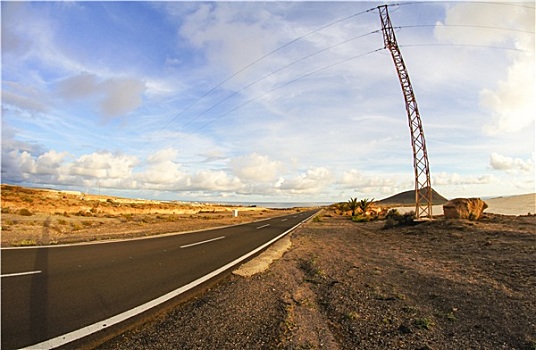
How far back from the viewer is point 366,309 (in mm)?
4945

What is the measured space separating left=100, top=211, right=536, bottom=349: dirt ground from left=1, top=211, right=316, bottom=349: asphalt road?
2.58 feet

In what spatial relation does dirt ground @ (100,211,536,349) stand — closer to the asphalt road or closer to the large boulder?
the asphalt road

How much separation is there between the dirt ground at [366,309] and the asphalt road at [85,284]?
786 millimetres

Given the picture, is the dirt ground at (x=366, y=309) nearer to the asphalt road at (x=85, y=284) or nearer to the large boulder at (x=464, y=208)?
the asphalt road at (x=85, y=284)

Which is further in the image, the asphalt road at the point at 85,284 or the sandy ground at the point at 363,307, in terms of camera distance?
the asphalt road at the point at 85,284

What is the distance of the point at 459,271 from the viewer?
23.7 feet

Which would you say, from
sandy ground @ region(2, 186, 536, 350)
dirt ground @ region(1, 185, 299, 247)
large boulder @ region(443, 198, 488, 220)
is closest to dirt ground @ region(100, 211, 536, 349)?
sandy ground @ region(2, 186, 536, 350)

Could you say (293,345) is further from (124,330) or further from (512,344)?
(512,344)

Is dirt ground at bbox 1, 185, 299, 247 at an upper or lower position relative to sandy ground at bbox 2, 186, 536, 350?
lower

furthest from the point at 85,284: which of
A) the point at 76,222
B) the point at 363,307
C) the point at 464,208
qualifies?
the point at 76,222

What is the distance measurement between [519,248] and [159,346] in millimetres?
10311

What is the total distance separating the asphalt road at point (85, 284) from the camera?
418cm

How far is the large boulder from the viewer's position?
55.4ft

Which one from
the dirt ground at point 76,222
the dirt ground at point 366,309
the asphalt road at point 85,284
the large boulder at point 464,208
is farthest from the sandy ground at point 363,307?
the dirt ground at point 76,222
